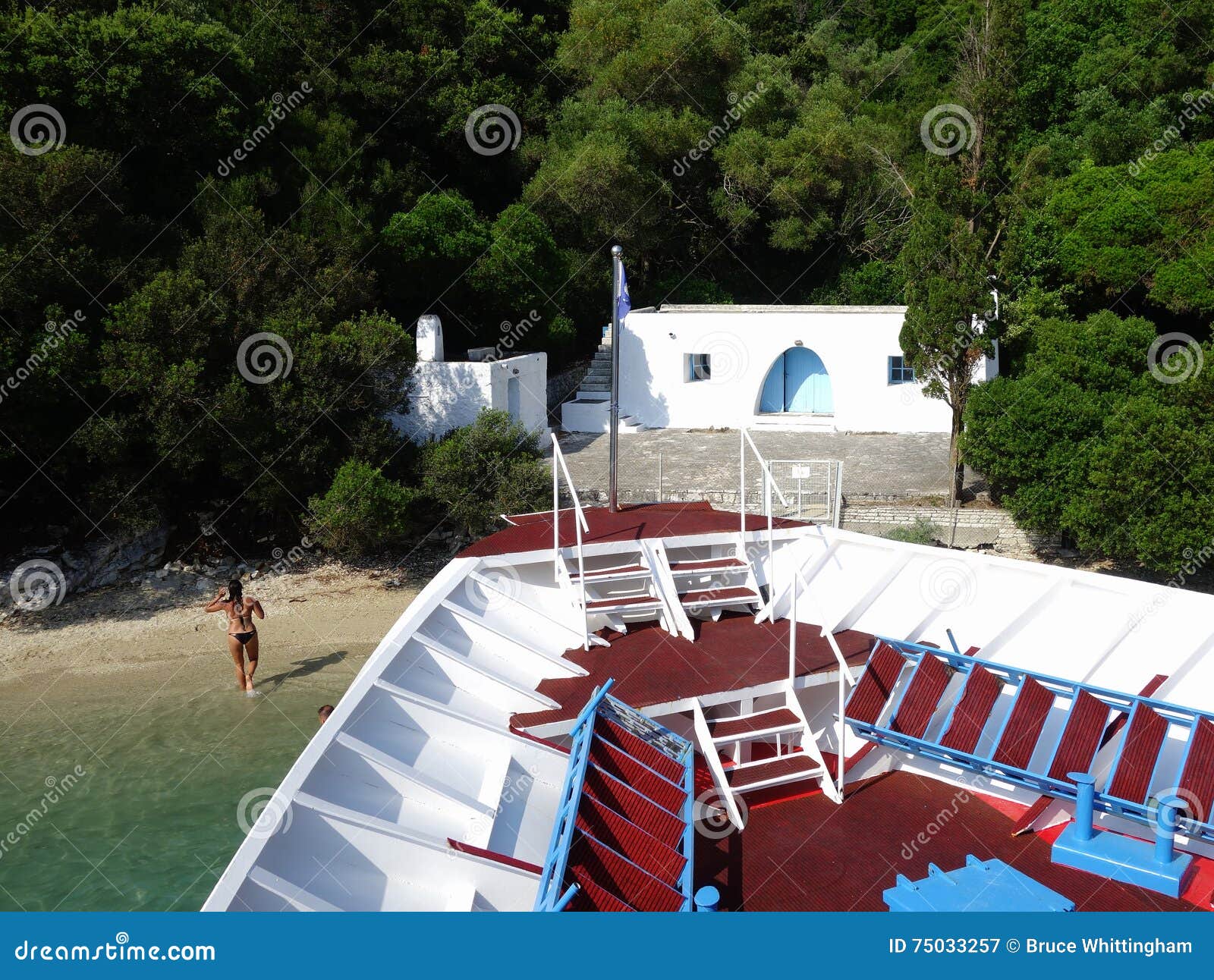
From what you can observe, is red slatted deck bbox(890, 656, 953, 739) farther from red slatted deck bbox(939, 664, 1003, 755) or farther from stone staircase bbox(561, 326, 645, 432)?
stone staircase bbox(561, 326, 645, 432)

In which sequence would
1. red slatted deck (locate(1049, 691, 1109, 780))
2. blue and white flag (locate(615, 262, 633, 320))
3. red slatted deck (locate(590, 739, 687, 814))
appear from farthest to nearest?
blue and white flag (locate(615, 262, 633, 320)) → red slatted deck (locate(1049, 691, 1109, 780)) → red slatted deck (locate(590, 739, 687, 814))

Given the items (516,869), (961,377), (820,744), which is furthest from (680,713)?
(961,377)

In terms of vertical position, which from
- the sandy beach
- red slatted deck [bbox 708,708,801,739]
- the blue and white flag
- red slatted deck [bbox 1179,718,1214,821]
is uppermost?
the blue and white flag

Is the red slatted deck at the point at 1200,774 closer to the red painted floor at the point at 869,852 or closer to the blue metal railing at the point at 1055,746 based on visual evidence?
the blue metal railing at the point at 1055,746

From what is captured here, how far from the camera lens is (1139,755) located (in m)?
6.26

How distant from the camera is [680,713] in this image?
8055mm

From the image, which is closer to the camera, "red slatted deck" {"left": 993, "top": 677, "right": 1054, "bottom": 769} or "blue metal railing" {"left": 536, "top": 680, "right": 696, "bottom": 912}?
"blue metal railing" {"left": 536, "top": 680, "right": 696, "bottom": 912}

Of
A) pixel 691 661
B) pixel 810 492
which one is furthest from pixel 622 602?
pixel 810 492

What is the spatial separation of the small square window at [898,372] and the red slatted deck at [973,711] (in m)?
17.8

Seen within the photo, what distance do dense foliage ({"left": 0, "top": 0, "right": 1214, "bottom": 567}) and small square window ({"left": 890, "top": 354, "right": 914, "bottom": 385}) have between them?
229 cm

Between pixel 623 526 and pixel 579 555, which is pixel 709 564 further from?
pixel 579 555

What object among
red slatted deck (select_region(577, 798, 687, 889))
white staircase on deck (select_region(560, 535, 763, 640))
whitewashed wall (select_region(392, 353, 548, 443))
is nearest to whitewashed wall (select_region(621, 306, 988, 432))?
whitewashed wall (select_region(392, 353, 548, 443))

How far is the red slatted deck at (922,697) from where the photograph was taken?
6.96m

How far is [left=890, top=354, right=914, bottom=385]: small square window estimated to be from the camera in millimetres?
Result: 24031
